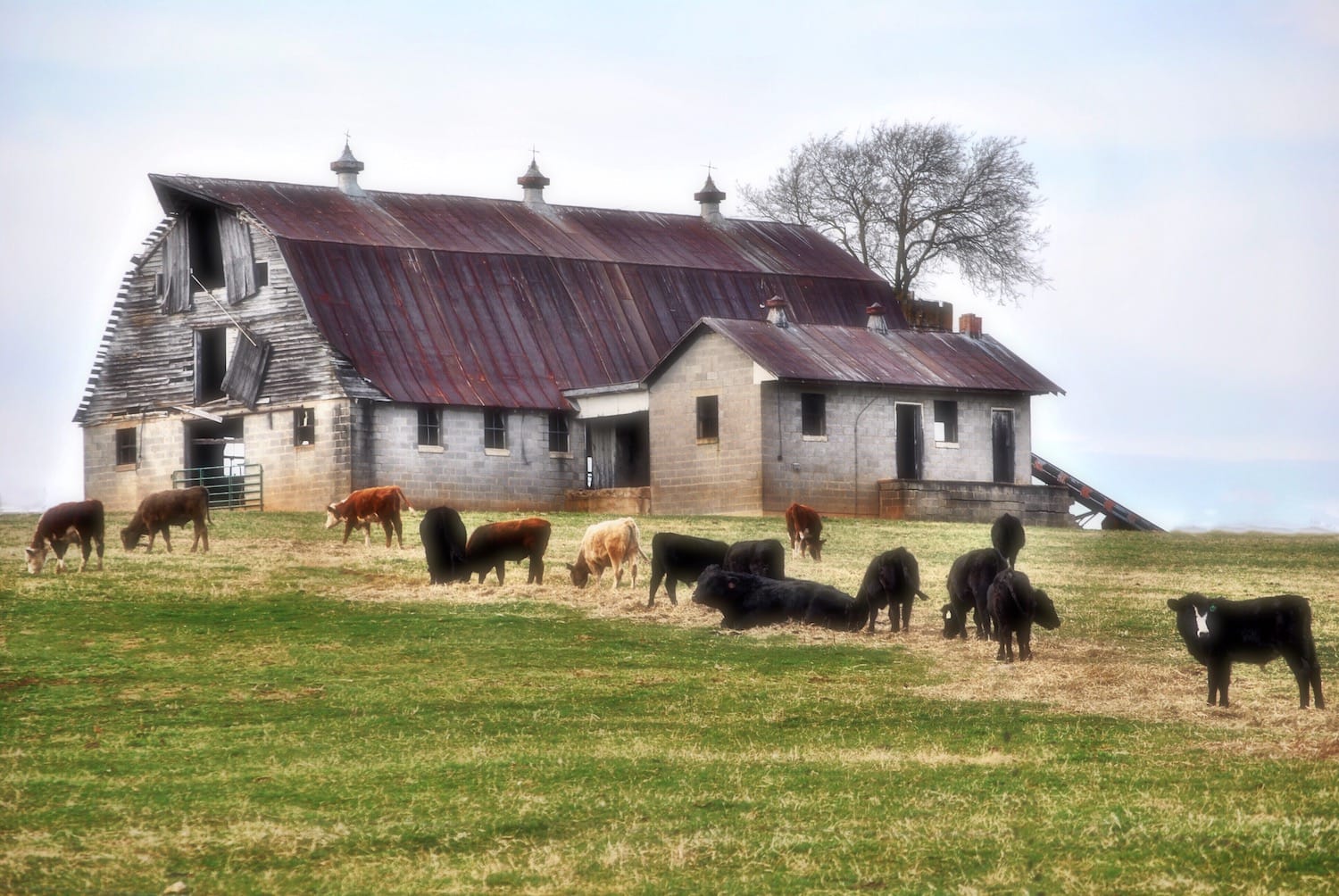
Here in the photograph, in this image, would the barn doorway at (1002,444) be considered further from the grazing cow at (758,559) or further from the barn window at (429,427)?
the grazing cow at (758,559)

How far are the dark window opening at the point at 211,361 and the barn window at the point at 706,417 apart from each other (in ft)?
39.7

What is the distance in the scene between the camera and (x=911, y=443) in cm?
4888

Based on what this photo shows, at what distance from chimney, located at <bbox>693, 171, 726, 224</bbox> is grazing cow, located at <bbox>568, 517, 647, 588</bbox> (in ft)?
115

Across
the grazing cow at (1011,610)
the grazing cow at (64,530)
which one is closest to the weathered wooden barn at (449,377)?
the grazing cow at (64,530)

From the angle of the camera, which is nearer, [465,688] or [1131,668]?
[465,688]

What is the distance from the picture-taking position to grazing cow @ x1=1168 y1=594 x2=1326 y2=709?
1780 centimetres

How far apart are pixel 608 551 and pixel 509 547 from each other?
Result: 1.48 meters

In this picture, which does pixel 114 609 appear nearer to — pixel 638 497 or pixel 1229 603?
pixel 1229 603

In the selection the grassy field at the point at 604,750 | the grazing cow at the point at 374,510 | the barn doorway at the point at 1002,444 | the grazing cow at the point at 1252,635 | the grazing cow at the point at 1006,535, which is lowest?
the grassy field at the point at 604,750

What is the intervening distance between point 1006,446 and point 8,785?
1539 inches

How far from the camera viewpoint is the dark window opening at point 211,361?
49906 millimetres

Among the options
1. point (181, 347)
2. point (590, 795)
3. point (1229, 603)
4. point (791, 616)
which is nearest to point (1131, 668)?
point (1229, 603)

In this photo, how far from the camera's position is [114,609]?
24.0 metres

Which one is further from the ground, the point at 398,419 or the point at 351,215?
the point at 351,215
